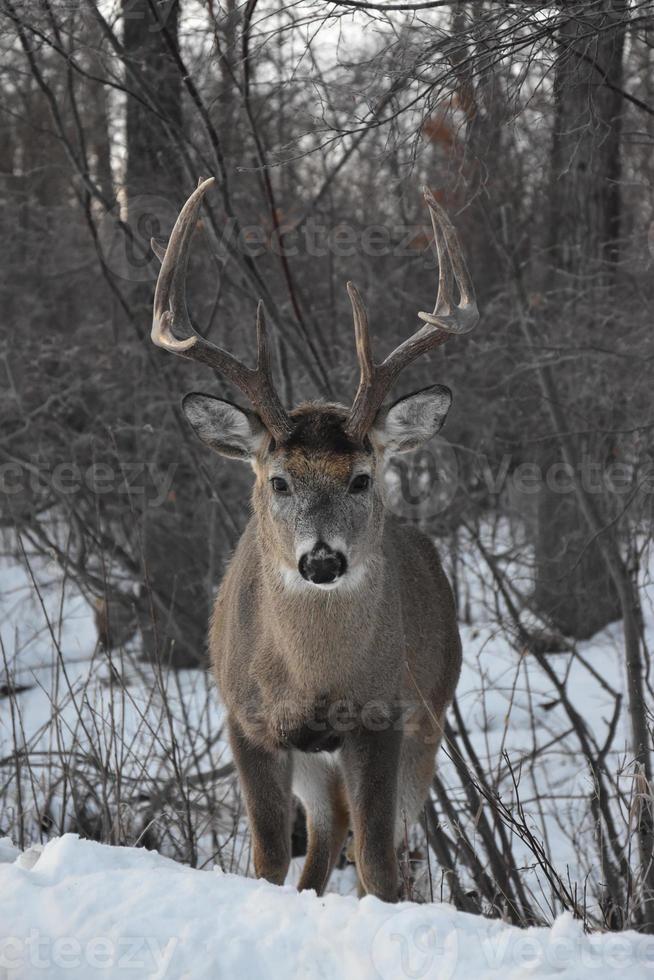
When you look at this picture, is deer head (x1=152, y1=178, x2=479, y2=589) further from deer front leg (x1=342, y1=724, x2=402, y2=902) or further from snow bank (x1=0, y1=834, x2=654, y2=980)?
snow bank (x1=0, y1=834, x2=654, y2=980)

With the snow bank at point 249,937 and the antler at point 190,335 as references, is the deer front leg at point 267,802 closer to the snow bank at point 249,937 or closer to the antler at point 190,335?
the snow bank at point 249,937

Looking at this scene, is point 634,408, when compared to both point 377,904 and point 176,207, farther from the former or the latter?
point 377,904

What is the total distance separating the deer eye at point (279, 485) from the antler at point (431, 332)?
353mm

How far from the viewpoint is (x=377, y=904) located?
308 centimetres

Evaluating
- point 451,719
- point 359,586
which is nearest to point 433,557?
point 359,586

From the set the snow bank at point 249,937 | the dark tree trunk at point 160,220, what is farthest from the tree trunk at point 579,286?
the snow bank at point 249,937

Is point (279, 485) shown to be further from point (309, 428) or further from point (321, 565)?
point (321, 565)

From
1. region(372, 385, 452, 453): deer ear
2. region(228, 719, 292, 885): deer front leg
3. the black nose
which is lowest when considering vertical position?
region(228, 719, 292, 885): deer front leg

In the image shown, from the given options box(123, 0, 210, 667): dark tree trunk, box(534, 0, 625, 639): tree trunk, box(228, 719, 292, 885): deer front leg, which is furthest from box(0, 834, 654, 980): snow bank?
box(534, 0, 625, 639): tree trunk

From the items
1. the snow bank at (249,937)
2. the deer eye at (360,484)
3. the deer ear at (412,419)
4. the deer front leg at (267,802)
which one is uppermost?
the deer ear at (412,419)

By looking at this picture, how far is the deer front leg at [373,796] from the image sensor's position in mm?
4477

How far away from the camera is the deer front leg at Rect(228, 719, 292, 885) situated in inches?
177

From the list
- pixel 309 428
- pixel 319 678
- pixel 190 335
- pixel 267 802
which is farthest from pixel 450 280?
pixel 267 802

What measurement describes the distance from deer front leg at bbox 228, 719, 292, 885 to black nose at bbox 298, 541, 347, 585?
2.77ft
